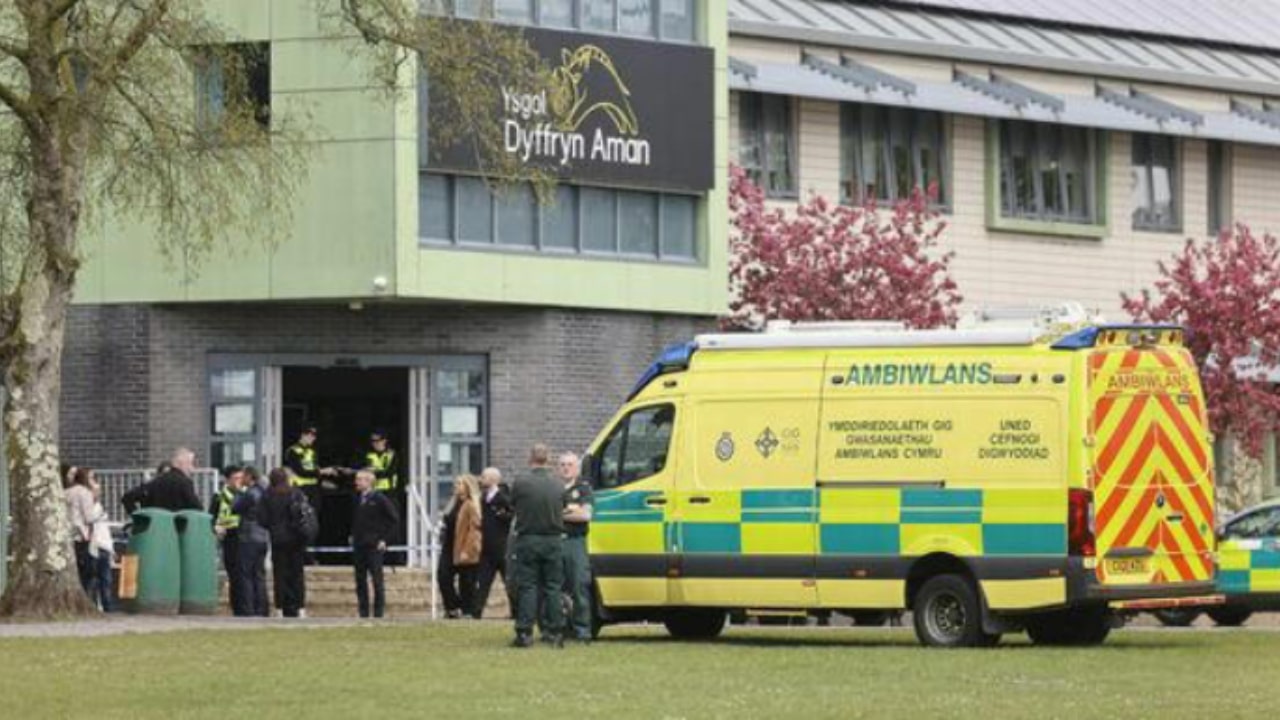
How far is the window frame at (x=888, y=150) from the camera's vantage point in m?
55.4

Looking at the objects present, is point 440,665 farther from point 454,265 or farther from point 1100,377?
point 454,265

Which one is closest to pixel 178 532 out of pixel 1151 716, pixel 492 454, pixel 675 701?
pixel 492 454

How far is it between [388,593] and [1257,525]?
34.0 ft

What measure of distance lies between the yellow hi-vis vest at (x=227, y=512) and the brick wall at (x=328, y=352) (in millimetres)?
6058

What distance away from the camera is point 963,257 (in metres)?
56.7

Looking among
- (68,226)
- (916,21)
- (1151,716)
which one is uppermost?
(916,21)

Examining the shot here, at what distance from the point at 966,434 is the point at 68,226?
993 cm

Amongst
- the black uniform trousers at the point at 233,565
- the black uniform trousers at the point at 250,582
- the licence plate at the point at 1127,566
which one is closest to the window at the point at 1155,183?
the black uniform trousers at the point at 233,565

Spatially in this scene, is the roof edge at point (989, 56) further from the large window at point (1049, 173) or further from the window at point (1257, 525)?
the window at point (1257, 525)

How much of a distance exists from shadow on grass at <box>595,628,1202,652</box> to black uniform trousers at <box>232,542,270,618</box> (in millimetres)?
5641

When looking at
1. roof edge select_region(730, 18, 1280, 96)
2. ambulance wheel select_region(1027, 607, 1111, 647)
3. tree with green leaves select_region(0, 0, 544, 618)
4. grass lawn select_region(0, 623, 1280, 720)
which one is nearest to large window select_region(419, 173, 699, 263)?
tree with green leaves select_region(0, 0, 544, 618)

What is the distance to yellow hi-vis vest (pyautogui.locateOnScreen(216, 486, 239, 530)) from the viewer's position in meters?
39.7

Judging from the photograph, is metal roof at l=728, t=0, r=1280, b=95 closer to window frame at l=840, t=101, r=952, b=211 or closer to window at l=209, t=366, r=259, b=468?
window frame at l=840, t=101, r=952, b=211

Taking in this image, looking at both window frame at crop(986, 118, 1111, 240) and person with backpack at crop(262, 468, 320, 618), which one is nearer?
person with backpack at crop(262, 468, 320, 618)
